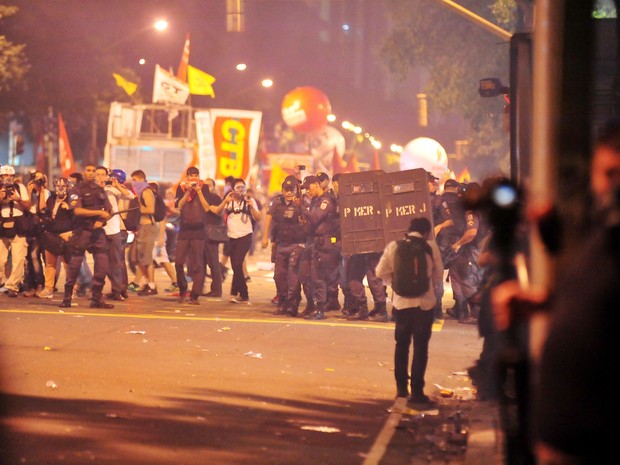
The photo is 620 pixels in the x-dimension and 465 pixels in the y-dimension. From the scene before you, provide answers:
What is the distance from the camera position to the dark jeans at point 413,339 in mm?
9539

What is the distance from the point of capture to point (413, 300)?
9656mm

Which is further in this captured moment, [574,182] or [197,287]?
[197,287]

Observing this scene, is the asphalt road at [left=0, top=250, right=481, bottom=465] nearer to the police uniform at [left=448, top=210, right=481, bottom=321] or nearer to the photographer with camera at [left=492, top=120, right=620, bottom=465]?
the police uniform at [left=448, top=210, right=481, bottom=321]

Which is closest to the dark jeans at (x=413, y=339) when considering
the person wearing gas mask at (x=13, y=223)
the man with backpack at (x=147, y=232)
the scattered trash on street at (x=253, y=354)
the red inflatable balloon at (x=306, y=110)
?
the scattered trash on street at (x=253, y=354)

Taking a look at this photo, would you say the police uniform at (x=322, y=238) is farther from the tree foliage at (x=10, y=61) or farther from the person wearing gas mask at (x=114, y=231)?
the tree foliage at (x=10, y=61)

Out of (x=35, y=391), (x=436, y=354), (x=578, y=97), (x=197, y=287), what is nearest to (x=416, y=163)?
(x=197, y=287)

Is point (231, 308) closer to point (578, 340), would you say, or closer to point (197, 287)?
point (197, 287)

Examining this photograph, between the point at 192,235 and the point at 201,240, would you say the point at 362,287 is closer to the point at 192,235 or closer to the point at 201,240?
the point at 201,240

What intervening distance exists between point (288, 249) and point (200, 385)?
6.38m

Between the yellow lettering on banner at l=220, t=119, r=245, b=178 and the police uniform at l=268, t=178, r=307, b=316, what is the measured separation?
7999 millimetres

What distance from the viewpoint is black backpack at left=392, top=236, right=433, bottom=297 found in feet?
31.4

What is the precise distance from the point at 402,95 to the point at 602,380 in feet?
444

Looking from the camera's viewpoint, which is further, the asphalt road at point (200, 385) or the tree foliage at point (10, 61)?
the tree foliage at point (10, 61)

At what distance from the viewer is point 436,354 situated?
1236cm
